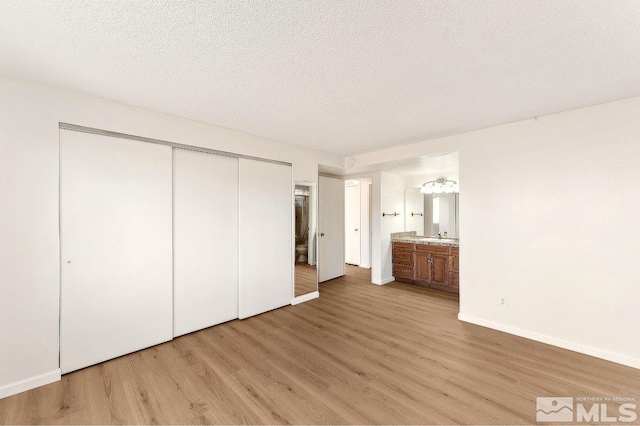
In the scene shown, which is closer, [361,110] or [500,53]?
[500,53]

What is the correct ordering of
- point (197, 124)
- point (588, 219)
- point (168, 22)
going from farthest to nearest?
1. point (197, 124)
2. point (588, 219)
3. point (168, 22)

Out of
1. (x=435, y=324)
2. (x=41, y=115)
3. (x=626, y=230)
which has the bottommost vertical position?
(x=435, y=324)

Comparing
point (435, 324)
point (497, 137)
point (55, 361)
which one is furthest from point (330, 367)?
point (497, 137)

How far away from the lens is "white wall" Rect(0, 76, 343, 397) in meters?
2.03

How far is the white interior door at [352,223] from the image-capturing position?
6.91 meters

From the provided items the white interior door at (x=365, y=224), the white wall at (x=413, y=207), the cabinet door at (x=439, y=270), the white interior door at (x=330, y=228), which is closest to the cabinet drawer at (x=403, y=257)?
the cabinet door at (x=439, y=270)

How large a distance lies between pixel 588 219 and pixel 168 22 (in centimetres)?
394

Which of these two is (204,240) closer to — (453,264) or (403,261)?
(403,261)

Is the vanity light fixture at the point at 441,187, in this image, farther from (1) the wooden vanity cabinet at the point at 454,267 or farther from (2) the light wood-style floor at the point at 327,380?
(2) the light wood-style floor at the point at 327,380

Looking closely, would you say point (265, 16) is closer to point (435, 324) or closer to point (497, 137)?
point (497, 137)

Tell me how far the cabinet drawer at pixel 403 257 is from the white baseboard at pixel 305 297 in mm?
1920

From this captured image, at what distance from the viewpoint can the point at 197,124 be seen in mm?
3066

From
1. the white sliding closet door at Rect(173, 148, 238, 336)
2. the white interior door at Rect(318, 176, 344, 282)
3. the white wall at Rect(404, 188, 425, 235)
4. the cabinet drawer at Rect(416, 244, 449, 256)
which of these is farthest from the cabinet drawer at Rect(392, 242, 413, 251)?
the white sliding closet door at Rect(173, 148, 238, 336)

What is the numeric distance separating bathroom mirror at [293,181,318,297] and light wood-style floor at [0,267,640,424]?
3.53 feet
